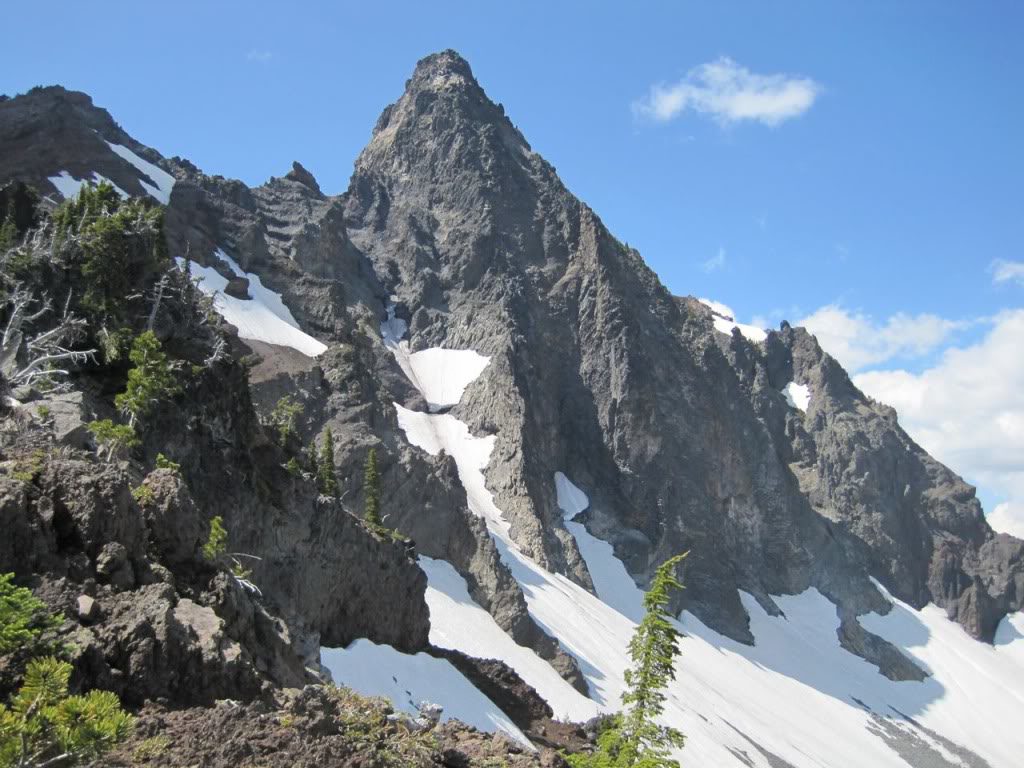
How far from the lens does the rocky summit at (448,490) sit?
11438 millimetres

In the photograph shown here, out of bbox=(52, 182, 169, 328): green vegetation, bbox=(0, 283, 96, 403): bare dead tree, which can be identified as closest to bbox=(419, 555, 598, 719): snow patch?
bbox=(52, 182, 169, 328): green vegetation

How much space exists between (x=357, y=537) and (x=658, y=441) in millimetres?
80969

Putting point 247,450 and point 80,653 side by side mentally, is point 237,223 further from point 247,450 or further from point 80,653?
point 80,653

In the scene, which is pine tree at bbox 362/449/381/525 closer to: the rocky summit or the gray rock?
the rocky summit

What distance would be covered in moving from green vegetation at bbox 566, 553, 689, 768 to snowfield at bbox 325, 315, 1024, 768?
37.9 feet

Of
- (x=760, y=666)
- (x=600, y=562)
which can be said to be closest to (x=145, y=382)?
(x=600, y=562)

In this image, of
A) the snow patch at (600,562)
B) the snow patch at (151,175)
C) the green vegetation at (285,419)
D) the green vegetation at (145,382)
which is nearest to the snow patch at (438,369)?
the snow patch at (600,562)

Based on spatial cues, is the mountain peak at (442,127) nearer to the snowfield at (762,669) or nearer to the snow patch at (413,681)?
the snowfield at (762,669)

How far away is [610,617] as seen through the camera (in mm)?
70625

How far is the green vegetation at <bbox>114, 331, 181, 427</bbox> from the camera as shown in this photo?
74.8 feet

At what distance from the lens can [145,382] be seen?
2308cm

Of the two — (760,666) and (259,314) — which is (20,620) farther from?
(760,666)

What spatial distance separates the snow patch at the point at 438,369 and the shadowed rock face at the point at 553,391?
2.25 meters

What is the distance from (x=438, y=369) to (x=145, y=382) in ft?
282
